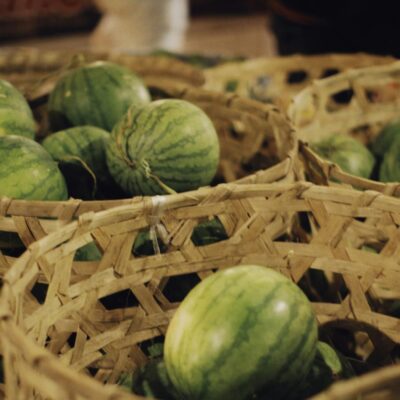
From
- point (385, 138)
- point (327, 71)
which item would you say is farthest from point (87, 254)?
point (327, 71)

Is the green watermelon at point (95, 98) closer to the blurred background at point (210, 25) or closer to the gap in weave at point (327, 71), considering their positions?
the gap in weave at point (327, 71)

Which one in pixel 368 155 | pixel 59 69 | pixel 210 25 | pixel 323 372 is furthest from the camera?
pixel 210 25

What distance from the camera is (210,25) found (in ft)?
19.2

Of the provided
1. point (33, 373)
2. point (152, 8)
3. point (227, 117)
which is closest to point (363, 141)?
point (227, 117)

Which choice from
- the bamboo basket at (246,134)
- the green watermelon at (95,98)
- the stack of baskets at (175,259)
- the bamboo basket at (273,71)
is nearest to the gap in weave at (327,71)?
the bamboo basket at (273,71)

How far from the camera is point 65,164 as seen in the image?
1.31 meters

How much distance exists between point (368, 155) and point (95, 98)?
699mm

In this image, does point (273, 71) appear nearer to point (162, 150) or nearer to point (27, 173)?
point (162, 150)

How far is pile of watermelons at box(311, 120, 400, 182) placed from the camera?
1.49 metres

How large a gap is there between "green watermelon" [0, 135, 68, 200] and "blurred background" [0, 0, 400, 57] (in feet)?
5.71

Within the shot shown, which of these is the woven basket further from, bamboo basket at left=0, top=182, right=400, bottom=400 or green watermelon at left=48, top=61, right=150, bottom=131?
bamboo basket at left=0, top=182, right=400, bottom=400

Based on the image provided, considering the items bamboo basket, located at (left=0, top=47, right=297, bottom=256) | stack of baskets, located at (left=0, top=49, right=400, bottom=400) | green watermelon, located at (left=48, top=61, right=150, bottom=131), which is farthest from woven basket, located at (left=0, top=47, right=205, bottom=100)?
stack of baskets, located at (left=0, top=49, right=400, bottom=400)

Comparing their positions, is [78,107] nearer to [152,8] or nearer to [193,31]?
[152,8]

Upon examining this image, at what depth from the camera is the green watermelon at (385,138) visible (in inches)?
64.4
